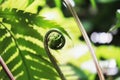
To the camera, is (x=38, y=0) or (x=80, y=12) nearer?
(x=38, y=0)

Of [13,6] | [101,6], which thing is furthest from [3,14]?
[101,6]

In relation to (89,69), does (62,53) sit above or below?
above

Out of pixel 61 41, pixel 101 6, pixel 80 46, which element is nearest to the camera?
pixel 61 41

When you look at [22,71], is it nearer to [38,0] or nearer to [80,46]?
[38,0]

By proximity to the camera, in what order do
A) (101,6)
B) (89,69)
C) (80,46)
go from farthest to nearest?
1. (101,6)
2. (80,46)
3. (89,69)

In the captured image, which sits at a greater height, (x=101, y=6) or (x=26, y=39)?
(x=26, y=39)

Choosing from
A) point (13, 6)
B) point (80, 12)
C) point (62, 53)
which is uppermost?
point (13, 6)

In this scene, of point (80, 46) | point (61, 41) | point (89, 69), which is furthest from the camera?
point (80, 46)

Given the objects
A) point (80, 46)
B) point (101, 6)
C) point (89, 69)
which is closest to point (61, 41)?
point (89, 69)

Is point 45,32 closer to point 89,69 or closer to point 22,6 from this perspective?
point 22,6
